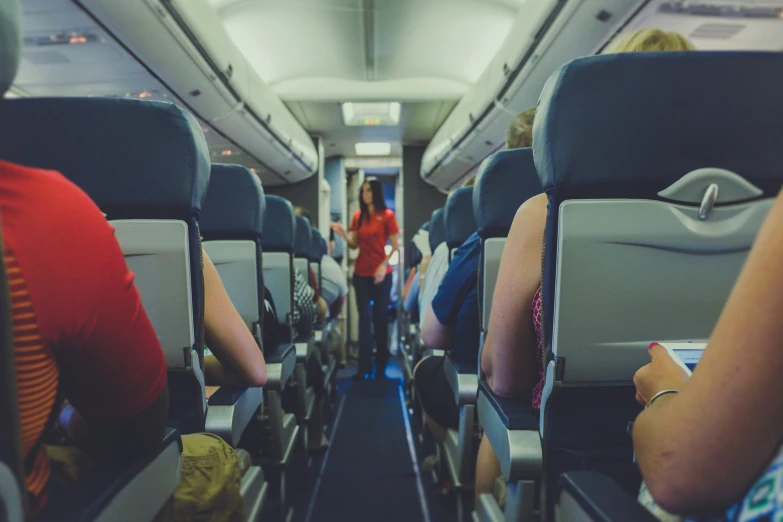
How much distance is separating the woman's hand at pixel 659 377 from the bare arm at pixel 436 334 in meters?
1.38

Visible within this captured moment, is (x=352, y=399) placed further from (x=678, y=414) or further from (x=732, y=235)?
(x=678, y=414)

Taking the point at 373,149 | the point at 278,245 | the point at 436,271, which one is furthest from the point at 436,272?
the point at 373,149

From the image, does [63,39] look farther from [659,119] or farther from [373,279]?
[373,279]

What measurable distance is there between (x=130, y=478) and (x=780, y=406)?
37.1 inches

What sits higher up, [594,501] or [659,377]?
[659,377]

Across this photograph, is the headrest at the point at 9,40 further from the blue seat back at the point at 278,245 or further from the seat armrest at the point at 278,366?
the blue seat back at the point at 278,245

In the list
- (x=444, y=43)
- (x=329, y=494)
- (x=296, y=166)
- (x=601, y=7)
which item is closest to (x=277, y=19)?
(x=444, y=43)

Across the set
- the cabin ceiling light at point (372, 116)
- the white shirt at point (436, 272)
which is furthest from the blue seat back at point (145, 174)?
A: the cabin ceiling light at point (372, 116)

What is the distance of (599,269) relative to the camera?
1121 millimetres

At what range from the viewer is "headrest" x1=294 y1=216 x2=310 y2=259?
395 cm

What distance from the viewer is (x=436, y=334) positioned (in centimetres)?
229

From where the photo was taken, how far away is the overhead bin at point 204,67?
2713mm

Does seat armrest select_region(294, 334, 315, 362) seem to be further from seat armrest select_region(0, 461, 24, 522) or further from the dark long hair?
the dark long hair

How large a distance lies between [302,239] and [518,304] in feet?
9.30
